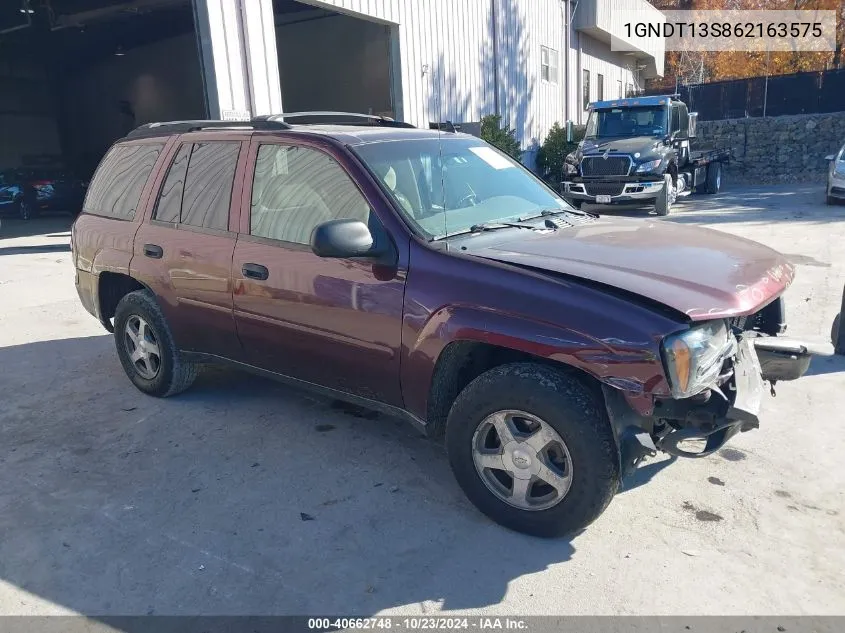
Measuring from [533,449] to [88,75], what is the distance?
3469 cm

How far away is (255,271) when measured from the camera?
3.97m

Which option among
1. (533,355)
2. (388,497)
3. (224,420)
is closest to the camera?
(533,355)

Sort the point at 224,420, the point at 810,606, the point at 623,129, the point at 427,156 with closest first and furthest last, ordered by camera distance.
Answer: the point at 810,606 < the point at 427,156 < the point at 224,420 < the point at 623,129

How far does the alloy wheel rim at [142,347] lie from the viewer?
192 inches

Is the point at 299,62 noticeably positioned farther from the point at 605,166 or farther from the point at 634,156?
the point at 634,156

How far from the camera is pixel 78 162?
1050 inches

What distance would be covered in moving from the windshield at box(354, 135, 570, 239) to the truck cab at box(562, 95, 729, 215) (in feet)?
32.4

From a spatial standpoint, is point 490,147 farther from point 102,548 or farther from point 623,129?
point 623,129

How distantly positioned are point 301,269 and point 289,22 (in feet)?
69.0

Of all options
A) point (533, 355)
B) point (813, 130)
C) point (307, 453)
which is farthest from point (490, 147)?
point (813, 130)

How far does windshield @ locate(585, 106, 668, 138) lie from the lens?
1497 cm

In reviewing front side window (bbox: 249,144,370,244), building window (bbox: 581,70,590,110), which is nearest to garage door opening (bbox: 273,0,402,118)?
building window (bbox: 581,70,590,110)

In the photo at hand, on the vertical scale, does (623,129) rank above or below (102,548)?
above

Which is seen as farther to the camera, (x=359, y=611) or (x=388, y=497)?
(x=388, y=497)
